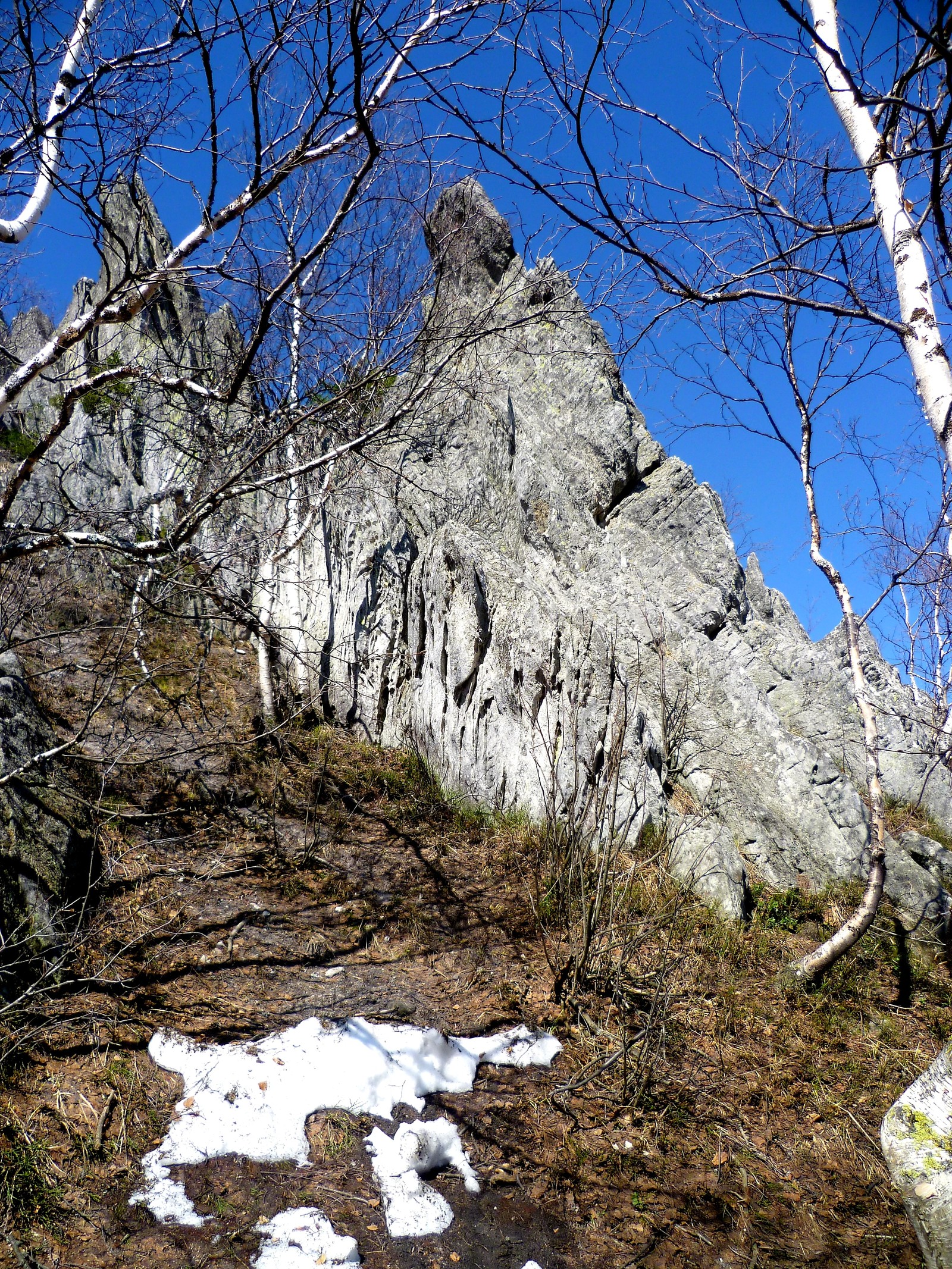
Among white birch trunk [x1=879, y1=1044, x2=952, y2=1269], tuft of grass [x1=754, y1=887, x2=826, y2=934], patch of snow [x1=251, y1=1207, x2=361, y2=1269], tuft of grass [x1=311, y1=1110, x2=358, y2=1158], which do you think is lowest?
patch of snow [x1=251, y1=1207, x2=361, y2=1269]

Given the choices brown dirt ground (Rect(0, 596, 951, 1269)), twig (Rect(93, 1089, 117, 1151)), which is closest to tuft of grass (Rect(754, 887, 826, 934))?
brown dirt ground (Rect(0, 596, 951, 1269))

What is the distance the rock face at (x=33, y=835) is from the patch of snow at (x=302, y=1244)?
1.90 metres

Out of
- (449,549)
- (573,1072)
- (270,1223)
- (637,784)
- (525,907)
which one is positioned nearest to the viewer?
(270,1223)

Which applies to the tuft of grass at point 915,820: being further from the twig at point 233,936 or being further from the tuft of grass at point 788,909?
the twig at point 233,936

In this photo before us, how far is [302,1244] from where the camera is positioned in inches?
116

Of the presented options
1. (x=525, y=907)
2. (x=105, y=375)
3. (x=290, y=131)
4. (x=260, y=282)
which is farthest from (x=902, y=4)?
(x=525, y=907)

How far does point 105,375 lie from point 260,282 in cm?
100

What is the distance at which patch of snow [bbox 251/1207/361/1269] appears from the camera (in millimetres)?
2867

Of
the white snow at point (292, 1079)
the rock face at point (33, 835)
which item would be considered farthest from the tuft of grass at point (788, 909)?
the rock face at point (33, 835)

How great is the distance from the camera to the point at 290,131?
126 inches

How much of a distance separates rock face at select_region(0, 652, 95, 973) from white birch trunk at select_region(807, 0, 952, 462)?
4561 millimetres

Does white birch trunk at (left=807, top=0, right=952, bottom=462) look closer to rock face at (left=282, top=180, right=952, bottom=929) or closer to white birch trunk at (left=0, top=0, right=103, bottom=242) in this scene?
rock face at (left=282, top=180, right=952, bottom=929)

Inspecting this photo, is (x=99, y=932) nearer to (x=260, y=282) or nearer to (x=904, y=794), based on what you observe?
(x=260, y=282)

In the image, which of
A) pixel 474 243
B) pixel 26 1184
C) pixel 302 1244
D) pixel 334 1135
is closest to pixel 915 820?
pixel 334 1135
